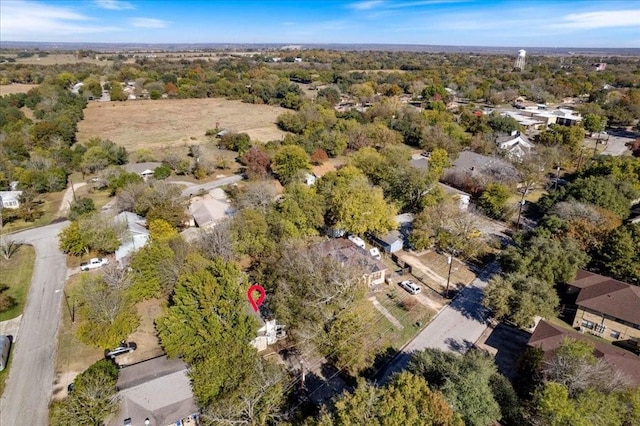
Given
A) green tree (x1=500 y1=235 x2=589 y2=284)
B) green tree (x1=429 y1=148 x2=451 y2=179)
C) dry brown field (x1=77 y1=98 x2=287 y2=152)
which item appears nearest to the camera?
green tree (x1=500 y1=235 x2=589 y2=284)

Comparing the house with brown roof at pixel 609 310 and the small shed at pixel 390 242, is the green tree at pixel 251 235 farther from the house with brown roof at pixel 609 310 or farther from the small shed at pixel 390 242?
the house with brown roof at pixel 609 310

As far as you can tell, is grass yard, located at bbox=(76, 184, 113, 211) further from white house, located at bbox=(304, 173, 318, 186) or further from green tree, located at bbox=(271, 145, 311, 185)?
white house, located at bbox=(304, 173, 318, 186)

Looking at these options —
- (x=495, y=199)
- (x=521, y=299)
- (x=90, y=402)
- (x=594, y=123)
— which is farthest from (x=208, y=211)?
(x=594, y=123)

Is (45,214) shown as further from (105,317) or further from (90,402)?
(90,402)

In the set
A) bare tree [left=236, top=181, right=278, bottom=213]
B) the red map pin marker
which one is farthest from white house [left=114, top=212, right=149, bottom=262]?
the red map pin marker

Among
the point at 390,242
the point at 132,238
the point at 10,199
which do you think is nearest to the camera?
the point at 132,238

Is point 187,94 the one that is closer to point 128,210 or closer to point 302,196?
point 128,210
